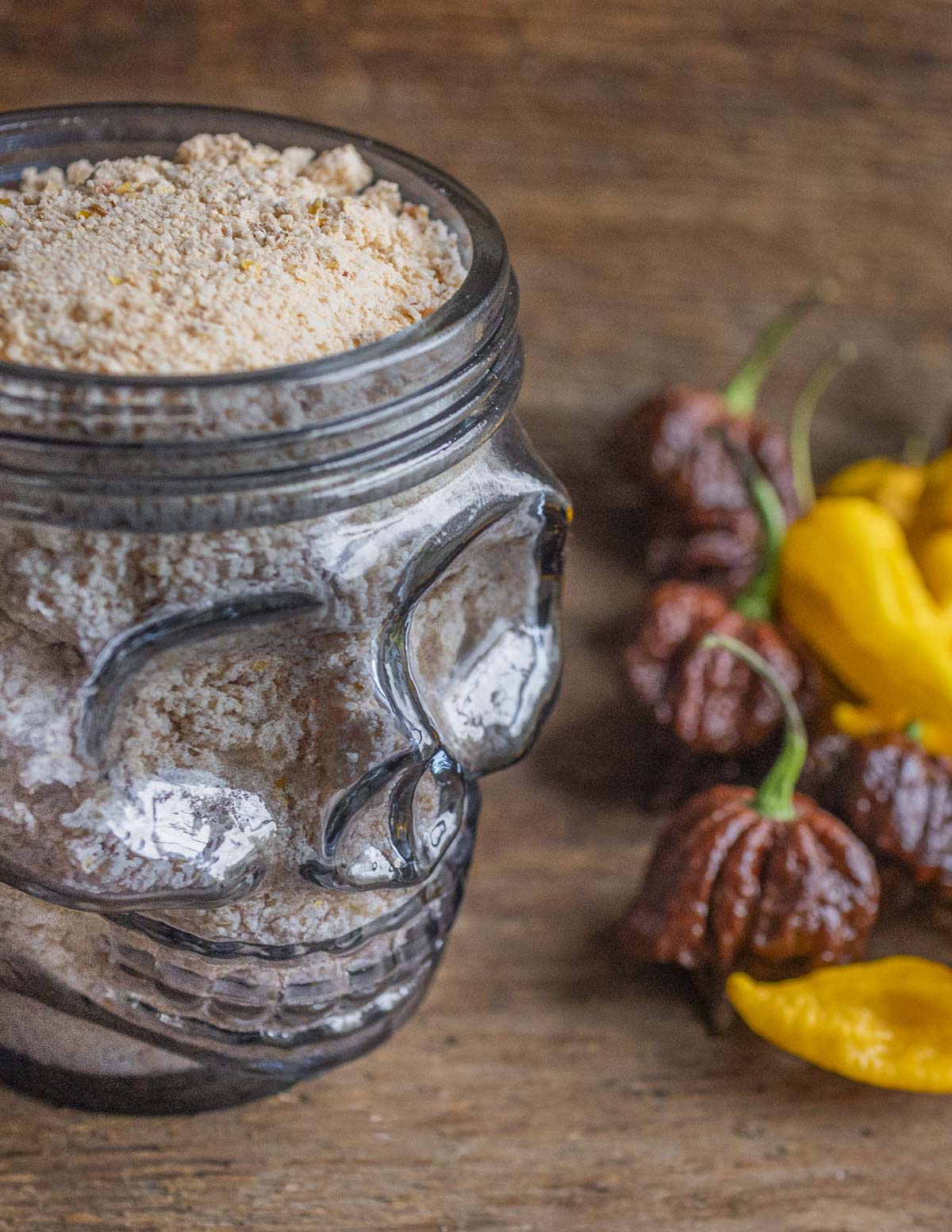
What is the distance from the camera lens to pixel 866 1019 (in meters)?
0.53

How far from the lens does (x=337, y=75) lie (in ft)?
2.46

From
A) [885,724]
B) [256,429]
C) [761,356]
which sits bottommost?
[885,724]

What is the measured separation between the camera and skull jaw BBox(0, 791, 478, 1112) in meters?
0.43

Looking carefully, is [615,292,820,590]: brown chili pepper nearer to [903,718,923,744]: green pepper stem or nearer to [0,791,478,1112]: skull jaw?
[903,718,923,744]: green pepper stem

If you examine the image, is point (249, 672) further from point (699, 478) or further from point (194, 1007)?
point (699, 478)

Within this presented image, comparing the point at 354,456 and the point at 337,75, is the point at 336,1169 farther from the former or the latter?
the point at 337,75

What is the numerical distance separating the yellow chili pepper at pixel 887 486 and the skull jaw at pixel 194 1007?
442 millimetres

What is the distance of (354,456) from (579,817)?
1.13ft

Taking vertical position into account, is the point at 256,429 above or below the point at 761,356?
above

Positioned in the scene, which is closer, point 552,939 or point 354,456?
point 354,456

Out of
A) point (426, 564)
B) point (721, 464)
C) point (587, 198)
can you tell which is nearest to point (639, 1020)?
point (426, 564)

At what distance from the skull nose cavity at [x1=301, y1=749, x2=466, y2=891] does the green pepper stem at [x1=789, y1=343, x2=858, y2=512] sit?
497mm

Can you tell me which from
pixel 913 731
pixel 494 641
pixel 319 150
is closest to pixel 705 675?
pixel 913 731

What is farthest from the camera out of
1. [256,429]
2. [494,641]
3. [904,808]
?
[904,808]
